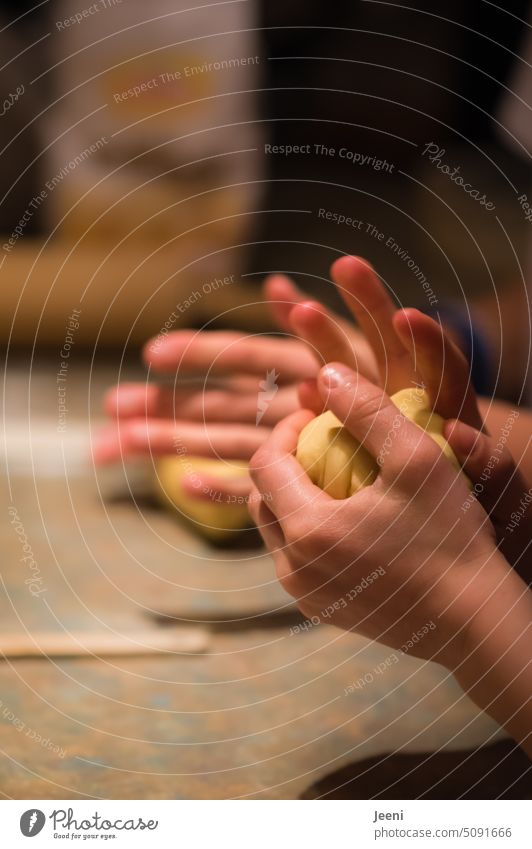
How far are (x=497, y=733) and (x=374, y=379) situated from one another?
164mm

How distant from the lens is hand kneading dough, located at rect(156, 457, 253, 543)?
0.52 meters

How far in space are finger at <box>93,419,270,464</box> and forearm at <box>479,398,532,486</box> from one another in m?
0.15

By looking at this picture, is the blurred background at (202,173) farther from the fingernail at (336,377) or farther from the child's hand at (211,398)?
the fingernail at (336,377)

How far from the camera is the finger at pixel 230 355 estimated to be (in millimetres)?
577

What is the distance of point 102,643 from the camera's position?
0.40 m

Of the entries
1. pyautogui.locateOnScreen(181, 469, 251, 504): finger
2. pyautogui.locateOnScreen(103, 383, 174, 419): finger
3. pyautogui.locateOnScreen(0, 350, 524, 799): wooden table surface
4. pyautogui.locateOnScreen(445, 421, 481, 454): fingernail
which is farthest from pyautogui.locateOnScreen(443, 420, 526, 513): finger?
pyautogui.locateOnScreen(103, 383, 174, 419): finger

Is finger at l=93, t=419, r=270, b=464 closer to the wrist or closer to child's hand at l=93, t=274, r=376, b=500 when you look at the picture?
child's hand at l=93, t=274, r=376, b=500

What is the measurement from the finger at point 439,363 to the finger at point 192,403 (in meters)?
0.25

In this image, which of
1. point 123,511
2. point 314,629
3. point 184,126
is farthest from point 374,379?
point 184,126

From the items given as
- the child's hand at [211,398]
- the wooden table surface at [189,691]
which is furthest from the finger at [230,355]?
the wooden table surface at [189,691]

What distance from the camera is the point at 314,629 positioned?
0.42 meters

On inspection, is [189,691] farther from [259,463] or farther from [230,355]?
[230,355]

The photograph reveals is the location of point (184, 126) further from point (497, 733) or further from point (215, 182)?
point (497, 733)
